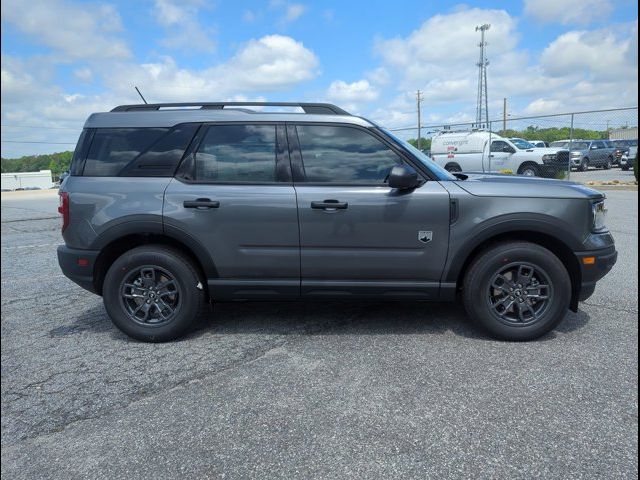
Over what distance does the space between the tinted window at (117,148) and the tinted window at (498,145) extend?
744 inches

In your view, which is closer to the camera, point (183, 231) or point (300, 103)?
point (183, 231)

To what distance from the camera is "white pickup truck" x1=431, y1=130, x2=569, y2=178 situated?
1925 centimetres

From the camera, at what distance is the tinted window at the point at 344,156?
12.2 feet

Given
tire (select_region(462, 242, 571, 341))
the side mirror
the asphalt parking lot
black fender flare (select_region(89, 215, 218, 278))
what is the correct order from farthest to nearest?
black fender flare (select_region(89, 215, 218, 278))
tire (select_region(462, 242, 571, 341))
the side mirror
the asphalt parking lot

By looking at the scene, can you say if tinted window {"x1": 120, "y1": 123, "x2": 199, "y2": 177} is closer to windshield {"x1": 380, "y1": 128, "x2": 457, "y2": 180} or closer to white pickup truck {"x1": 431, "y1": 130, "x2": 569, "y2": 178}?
windshield {"x1": 380, "y1": 128, "x2": 457, "y2": 180}

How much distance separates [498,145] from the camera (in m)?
20.2

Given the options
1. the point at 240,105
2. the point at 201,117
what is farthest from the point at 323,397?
the point at 240,105

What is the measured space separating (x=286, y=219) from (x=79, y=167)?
1.80 metres

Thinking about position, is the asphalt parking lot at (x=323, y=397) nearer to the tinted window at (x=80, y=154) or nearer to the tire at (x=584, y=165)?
the tinted window at (x=80, y=154)

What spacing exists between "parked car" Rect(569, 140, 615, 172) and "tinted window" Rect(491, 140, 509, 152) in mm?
7840

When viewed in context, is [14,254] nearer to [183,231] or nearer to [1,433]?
[183,231]

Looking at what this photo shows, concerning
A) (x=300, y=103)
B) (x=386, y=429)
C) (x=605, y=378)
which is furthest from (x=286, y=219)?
(x=605, y=378)

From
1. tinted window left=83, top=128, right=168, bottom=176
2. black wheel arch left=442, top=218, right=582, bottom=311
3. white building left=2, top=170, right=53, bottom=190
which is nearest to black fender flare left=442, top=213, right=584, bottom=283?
black wheel arch left=442, top=218, right=582, bottom=311

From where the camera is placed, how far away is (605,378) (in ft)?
9.95
